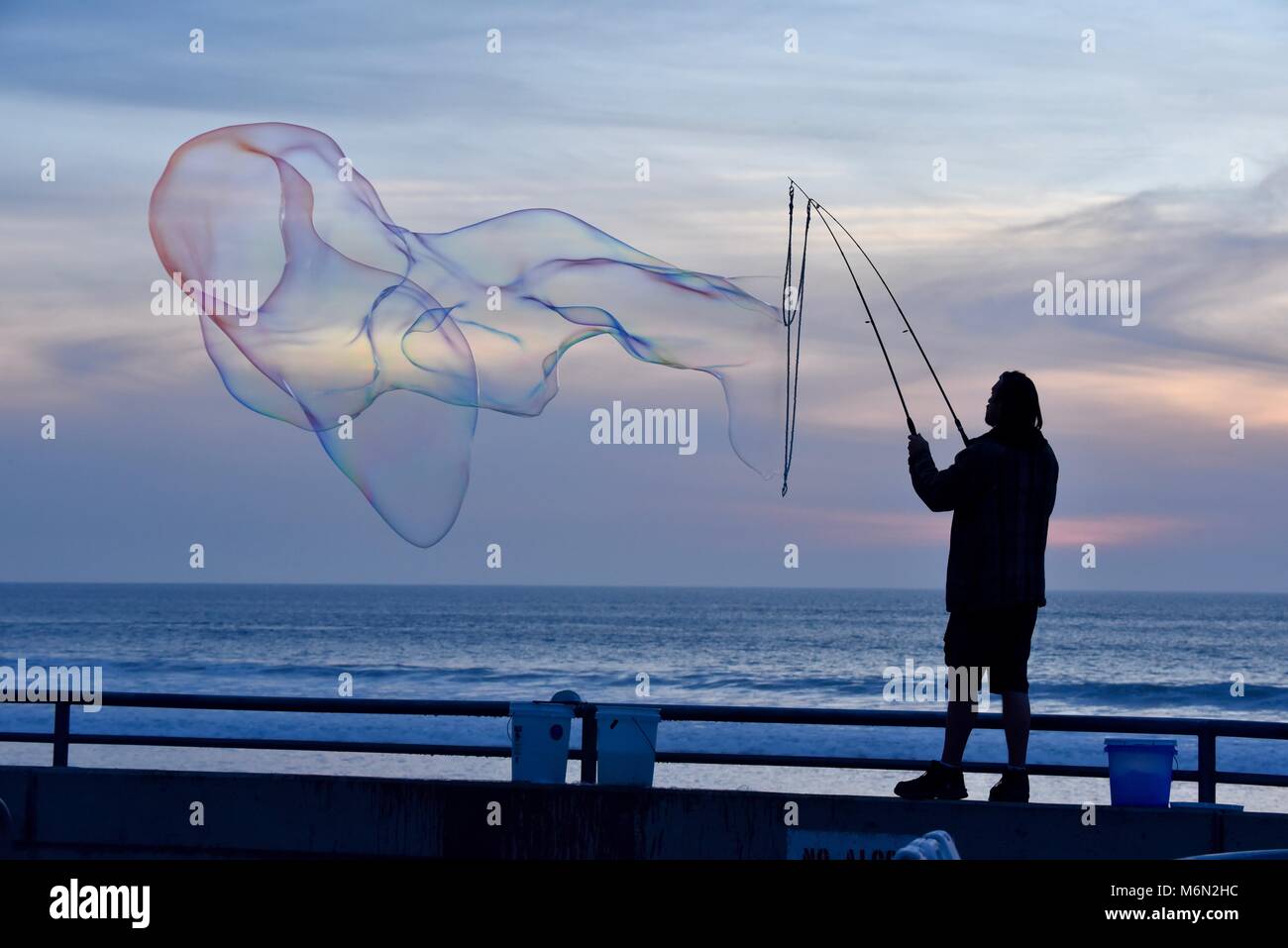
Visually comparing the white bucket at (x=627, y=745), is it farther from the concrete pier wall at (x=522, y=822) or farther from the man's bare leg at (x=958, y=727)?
the man's bare leg at (x=958, y=727)

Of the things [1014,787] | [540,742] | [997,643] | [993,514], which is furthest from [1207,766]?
[540,742]

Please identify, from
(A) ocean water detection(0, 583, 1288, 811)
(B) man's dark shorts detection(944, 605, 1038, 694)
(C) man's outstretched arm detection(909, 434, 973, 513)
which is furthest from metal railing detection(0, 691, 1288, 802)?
(A) ocean water detection(0, 583, 1288, 811)

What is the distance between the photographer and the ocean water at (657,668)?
2528 cm

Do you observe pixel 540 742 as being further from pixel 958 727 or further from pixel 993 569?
pixel 993 569

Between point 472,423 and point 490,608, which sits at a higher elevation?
point 472,423

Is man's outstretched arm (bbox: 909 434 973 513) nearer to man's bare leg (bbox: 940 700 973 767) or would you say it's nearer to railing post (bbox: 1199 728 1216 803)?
man's bare leg (bbox: 940 700 973 767)

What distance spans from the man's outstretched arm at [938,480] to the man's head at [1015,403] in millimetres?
364

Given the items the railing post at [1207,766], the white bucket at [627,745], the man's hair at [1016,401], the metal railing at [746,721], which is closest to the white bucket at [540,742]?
the metal railing at [746,721]

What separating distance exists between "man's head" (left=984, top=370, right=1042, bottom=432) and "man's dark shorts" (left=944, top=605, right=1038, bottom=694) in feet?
3.11
